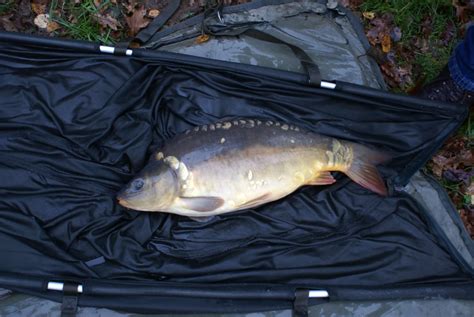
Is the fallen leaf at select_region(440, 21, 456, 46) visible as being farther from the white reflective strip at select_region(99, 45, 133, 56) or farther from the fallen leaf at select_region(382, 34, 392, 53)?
the white reflective strip at select_region(99, 45, 133, 56)

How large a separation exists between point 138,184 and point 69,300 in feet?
2.36

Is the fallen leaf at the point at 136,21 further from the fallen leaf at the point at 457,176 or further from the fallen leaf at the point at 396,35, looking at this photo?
the fallen leaf at the point at 457,176

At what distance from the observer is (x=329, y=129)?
3.11 metres

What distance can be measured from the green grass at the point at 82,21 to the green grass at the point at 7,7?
267 mm

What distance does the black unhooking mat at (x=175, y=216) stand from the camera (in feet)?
9.35

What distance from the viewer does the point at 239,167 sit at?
282 centimetres

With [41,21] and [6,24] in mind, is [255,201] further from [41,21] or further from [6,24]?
[6,24]

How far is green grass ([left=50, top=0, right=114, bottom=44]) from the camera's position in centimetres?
349

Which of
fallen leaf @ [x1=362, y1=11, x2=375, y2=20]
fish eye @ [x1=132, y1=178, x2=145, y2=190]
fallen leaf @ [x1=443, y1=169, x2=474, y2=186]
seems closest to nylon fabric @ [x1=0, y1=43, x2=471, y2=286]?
fish eye @ [x1=132, y1=178, x2=145, y2=190]

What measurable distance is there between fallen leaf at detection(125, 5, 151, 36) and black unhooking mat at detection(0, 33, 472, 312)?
22.0 inches

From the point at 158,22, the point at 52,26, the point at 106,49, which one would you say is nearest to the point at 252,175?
the point at 106,49

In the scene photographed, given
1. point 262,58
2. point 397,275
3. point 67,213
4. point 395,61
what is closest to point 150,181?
point 67,213

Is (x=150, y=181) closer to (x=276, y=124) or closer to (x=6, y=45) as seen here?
(x=276, y=124)

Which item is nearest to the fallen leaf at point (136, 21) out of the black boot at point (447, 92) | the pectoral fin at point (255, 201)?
the pectoral fin at point (255, 201)
